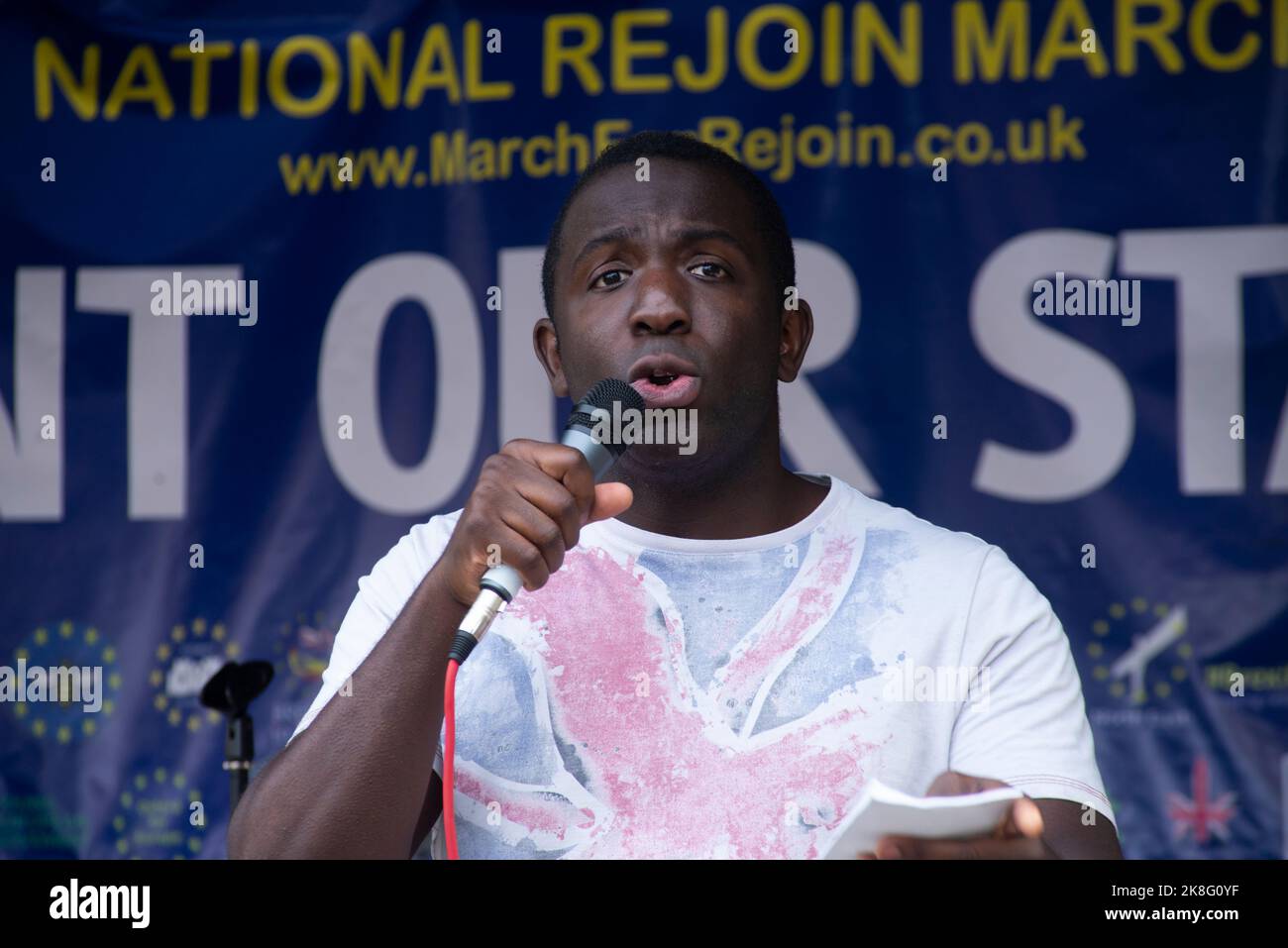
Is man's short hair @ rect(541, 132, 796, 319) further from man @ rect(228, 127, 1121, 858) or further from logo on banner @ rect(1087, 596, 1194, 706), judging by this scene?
logo on banner @ rect(1087, 596, 1194, 706)

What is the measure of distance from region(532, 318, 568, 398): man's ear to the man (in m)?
0.04

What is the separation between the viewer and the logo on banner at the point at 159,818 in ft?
10.1

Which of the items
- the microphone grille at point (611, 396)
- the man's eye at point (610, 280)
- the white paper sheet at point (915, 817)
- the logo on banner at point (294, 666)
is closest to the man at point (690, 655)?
the man's eye at point (610, 280)

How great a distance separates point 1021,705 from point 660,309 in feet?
2.25

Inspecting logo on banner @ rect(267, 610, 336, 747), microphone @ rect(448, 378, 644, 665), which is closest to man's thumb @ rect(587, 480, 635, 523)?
microphone @ rect(448, 378, 644, 665)

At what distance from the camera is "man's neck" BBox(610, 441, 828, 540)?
6.23 ft

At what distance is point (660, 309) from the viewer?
176 centimetres

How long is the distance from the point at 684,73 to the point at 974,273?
804 mm

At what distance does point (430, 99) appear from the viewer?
313cm

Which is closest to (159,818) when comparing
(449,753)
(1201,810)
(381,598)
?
(381,598)

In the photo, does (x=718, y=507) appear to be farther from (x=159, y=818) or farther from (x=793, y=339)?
(x=159, y=818)
